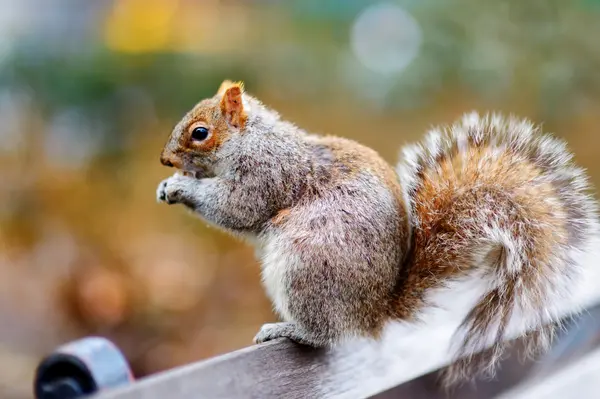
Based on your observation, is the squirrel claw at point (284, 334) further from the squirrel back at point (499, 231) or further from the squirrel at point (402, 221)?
the squirrel back at point (499, 231)

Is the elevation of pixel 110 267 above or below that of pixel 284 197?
above

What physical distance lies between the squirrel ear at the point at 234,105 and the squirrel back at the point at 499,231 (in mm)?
261

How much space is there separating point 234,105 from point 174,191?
0.16m

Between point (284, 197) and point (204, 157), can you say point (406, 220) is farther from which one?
point (204, 157)

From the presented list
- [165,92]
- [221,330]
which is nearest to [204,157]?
[221,330]

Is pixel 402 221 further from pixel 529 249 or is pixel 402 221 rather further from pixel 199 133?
pixel 199 133

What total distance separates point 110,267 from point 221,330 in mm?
449

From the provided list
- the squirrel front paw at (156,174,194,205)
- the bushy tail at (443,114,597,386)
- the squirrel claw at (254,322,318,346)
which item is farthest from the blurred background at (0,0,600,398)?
the bushy tail at (443,114,597,386)

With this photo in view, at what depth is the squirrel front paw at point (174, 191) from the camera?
1.07 meters

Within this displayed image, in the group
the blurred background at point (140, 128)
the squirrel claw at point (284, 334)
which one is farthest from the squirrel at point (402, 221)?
the blurred background at point (140, 128)

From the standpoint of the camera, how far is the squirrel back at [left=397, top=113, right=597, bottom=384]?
3.06ft

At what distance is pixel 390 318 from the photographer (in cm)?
99

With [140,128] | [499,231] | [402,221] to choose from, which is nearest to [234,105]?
[402,221]

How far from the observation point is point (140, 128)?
8.89 ft
